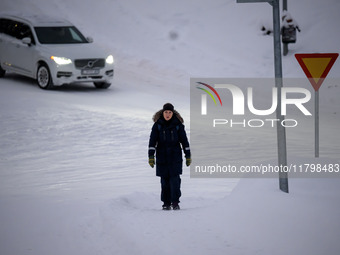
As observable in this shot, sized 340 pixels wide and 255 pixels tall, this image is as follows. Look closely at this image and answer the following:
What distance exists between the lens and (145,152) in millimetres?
12086

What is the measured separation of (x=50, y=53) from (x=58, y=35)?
1.36 meters

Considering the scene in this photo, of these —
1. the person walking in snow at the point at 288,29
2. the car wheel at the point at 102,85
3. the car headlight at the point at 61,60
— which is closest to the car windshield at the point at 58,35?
the car headlight at the point at 61,60

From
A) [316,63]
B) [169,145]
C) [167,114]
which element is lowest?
[169,145]

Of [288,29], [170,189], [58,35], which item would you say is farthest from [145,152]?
[288,29]

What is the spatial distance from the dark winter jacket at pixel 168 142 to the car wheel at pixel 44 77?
30.3 feet

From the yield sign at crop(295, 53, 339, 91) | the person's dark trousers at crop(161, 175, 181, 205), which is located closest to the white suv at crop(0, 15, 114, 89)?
the person's dark trousers at crop(161, 175, 181, 205)

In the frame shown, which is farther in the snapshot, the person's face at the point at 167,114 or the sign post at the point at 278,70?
the person's face at the point at 167,114

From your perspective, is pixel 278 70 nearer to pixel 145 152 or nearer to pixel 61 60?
pixel 145 152

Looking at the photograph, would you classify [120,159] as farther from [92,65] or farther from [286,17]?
[286,17]

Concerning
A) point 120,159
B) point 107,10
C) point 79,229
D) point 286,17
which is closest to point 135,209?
point 79,229

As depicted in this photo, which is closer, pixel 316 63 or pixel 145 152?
pixel 316 63

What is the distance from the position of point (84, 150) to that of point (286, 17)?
10840mm

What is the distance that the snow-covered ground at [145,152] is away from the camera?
6977 millimetres

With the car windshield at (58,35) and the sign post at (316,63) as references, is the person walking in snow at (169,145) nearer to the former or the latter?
the sign post at (316,63)
